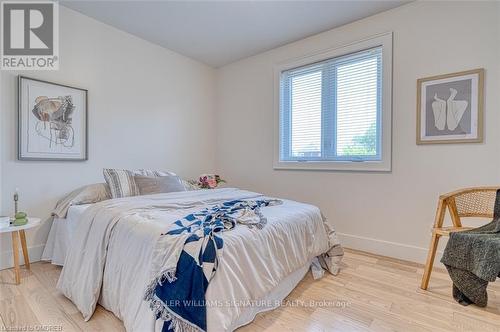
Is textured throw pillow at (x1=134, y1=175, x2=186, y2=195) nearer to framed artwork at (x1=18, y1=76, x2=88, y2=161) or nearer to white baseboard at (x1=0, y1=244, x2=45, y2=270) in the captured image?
framed artwork at (x1=18, y1=76, x2=88, y2=161)

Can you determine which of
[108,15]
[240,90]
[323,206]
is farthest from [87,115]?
[323,206]

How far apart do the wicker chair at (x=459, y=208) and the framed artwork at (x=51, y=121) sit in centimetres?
334

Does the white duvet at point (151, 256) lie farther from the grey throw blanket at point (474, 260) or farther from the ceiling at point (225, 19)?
the ceiling at point (225, 19)

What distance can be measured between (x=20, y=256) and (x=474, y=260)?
363 cm

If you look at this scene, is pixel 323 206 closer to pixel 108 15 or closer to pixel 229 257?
pixel 229 257

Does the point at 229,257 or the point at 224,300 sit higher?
the point at 229,257

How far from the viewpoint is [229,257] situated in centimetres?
132

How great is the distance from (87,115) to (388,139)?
10.5ft

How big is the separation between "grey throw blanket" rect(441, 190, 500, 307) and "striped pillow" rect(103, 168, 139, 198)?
266 cm

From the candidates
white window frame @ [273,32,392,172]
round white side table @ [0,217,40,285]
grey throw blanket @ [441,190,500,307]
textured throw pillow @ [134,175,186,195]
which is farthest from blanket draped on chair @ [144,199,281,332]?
white window frame @ [273,32,392,172]

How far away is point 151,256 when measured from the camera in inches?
50.9

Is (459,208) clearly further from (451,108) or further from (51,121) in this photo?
(51,121)

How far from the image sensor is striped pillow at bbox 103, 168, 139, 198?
2.38m

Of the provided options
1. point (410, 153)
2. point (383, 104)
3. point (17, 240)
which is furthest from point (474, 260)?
point (17, 240)
